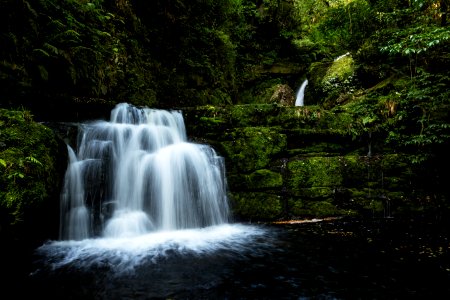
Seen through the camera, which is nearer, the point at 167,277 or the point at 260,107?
the point at 167,277

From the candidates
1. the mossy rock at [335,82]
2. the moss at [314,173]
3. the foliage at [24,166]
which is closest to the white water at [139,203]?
the foliage at [24,166]

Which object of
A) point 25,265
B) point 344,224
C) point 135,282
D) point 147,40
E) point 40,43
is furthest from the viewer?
point 147,40

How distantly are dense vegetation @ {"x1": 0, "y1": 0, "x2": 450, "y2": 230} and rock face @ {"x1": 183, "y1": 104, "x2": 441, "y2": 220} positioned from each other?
1.39 ft

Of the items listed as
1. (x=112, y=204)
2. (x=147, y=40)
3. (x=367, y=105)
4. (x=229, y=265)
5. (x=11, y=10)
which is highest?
(x=147, y=40)

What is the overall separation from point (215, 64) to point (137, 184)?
8097 mm

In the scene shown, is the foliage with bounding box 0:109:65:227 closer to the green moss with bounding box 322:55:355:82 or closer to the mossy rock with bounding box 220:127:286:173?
the mossy rock with bounding box 220:127:286:173

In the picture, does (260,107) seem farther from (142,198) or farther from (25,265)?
(25,265)

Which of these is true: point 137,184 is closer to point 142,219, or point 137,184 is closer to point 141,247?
point 142,219

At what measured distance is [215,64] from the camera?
12656mm

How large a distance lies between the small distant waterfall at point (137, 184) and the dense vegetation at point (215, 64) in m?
1.17

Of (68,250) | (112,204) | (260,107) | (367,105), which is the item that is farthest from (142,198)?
(367,105)

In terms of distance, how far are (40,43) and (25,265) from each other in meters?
4.83

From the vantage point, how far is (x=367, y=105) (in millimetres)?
8070

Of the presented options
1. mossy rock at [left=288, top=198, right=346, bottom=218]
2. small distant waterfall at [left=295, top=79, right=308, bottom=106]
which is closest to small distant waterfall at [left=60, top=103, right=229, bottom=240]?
mossy rock at [left=288, top=198, right=346, bottom=218]
